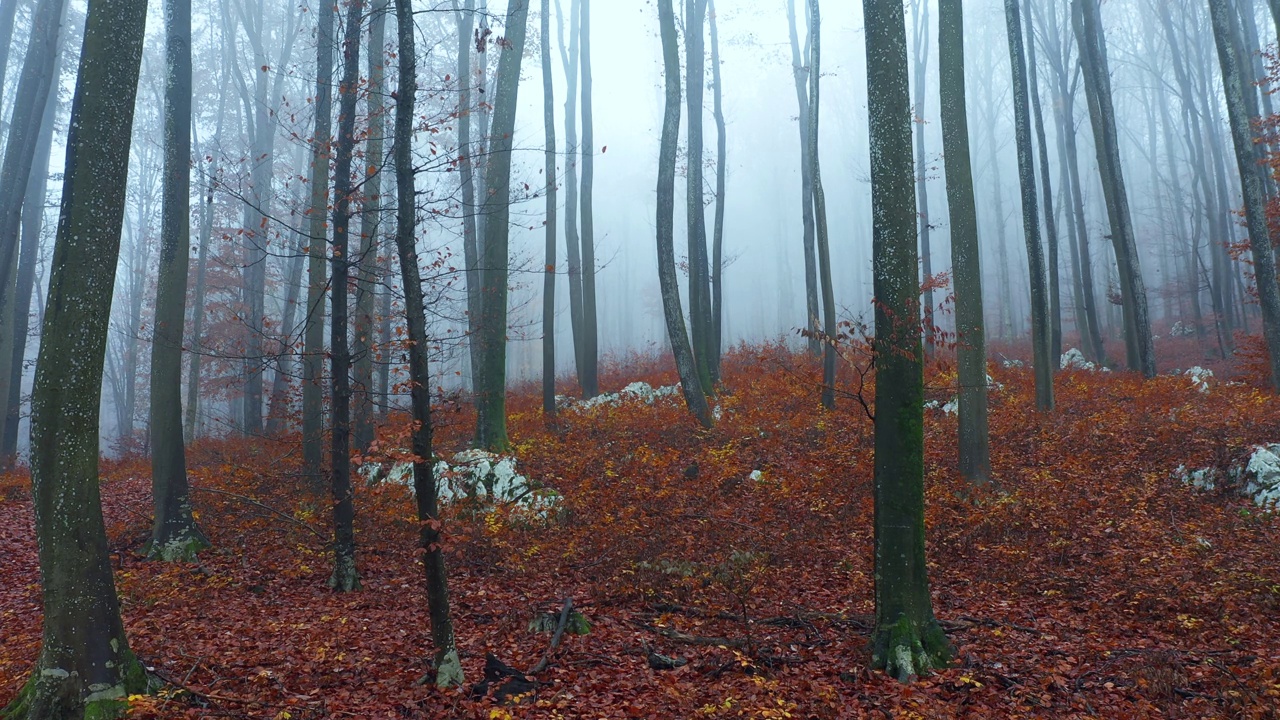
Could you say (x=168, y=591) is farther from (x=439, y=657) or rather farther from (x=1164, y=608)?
(x=1164, y=608)

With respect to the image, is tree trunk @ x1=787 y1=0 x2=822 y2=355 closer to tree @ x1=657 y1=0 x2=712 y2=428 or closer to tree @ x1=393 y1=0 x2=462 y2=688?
tree @ x1=657 y1=0 x2=712 y2=428

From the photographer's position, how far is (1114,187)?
14359 millimetres

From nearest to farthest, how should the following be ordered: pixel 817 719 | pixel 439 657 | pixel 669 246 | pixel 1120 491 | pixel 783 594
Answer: pixel 817 719 → pixel 439 657 → pixel 783 594 → pixel 1120 491 → pixel 669 246

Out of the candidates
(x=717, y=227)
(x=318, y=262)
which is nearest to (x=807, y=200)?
(x=717, y=227)

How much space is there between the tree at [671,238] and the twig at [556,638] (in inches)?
269

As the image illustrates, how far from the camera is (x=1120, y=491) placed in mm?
9172

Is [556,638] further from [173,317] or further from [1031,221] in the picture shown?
[1031,221]

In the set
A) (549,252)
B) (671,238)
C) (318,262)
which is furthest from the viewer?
(549,252)

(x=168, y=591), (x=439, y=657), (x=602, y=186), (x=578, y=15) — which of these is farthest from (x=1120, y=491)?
(x=602, y=186)

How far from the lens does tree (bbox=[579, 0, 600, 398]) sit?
17453 mm

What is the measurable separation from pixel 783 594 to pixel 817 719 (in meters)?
2.69

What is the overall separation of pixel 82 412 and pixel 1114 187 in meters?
17.5

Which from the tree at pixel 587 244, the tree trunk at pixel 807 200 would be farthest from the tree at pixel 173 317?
the tree trunk at pixel 807 200

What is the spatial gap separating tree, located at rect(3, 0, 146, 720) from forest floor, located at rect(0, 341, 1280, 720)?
1.37 feet
